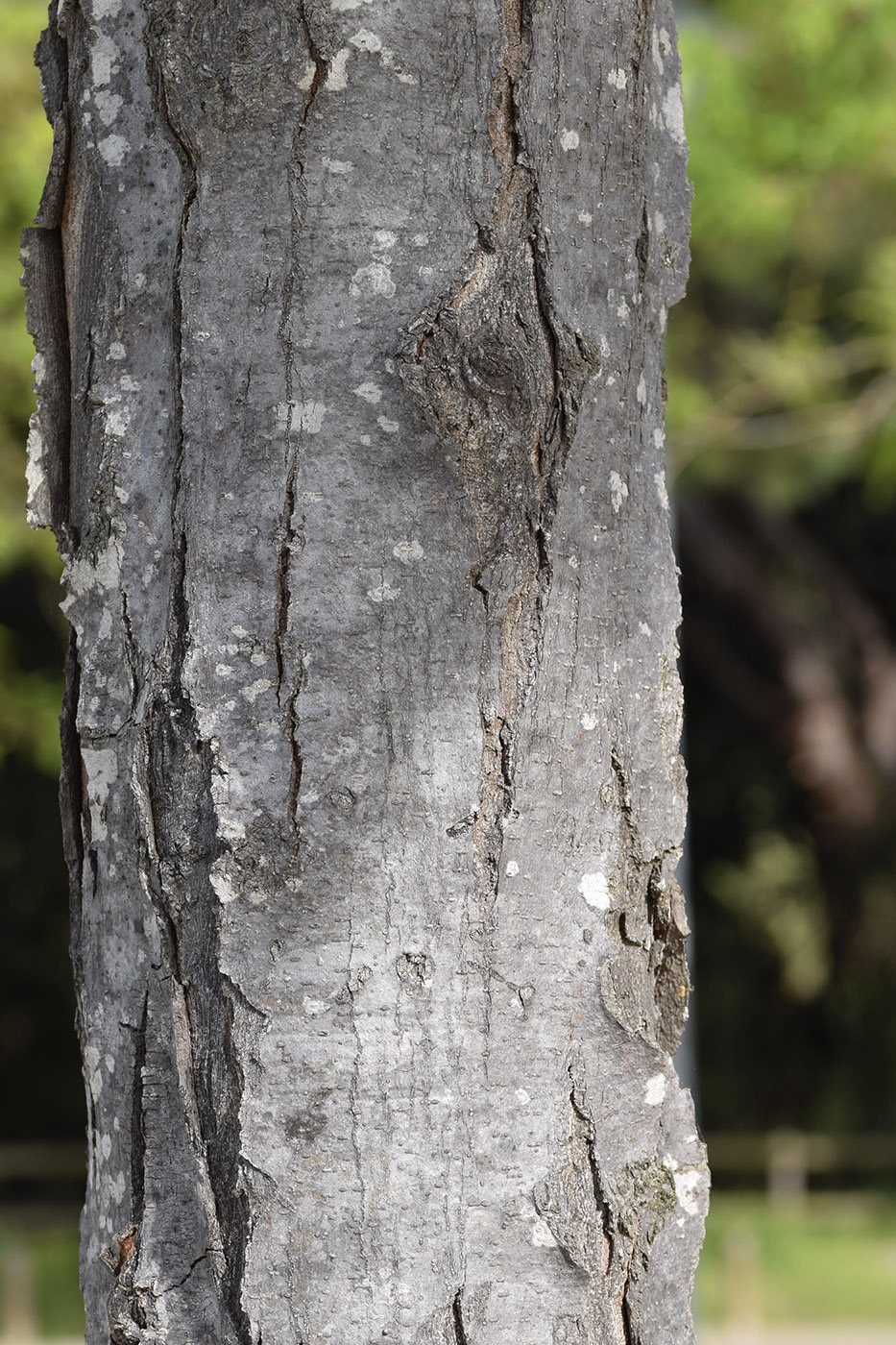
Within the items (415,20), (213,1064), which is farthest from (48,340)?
(213,1064)

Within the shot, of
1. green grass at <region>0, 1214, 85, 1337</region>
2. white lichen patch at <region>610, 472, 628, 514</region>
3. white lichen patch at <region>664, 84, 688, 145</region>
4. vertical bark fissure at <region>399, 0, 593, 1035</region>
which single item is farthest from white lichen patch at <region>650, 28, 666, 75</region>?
green grass at <region>0, 1214, 85, 1337</region>

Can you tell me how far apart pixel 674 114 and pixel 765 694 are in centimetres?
1005

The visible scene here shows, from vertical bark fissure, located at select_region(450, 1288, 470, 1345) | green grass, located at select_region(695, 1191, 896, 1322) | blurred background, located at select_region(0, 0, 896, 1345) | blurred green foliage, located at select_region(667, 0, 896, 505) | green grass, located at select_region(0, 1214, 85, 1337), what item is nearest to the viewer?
vertical bark fissure, located at select_region(450, 1288, 470, 1345)

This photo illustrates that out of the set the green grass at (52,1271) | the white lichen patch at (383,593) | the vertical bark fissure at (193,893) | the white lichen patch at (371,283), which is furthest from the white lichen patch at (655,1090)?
the green grass at (52,1271)

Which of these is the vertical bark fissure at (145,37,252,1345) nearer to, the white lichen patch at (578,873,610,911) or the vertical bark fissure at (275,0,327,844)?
the vertical bark fissure at (275,0,327,844)

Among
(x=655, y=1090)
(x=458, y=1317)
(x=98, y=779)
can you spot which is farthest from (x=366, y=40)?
(x=458, y=1317)

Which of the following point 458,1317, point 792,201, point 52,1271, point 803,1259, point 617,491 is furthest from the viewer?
point 52,1271

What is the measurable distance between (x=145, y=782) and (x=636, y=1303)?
52cm

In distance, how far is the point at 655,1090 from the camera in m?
0.99

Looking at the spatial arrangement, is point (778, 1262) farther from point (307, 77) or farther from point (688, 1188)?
point (307, 77)

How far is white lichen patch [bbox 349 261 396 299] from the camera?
94 centimetres

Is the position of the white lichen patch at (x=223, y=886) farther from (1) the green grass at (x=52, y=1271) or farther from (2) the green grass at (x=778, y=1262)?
(1) the green grass at (x=52, y=1271)

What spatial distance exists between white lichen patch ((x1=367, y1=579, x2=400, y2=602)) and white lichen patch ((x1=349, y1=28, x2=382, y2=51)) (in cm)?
39

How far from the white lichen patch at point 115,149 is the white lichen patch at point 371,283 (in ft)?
0.76
